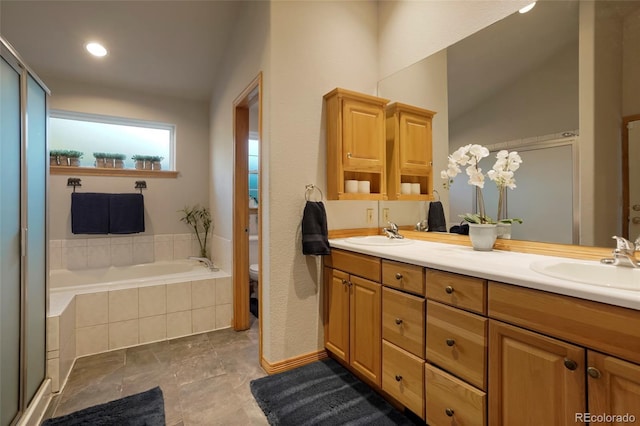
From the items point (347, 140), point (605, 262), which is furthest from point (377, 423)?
point (347, 140)

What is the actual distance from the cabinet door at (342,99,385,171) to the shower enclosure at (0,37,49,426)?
174 centimetres

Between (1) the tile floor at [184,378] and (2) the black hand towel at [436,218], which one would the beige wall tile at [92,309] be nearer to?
(1) the tile floor at [184,378]

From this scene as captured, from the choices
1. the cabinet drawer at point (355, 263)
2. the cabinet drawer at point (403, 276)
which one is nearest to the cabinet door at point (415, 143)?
the cabinet drawer at point (355, 263)

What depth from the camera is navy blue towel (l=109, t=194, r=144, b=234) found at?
10.4 ft

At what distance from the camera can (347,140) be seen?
82.4 inches

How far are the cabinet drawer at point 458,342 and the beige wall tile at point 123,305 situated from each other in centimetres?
229

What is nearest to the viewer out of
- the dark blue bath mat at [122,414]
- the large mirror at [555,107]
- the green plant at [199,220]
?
the large mirror at [555,107]

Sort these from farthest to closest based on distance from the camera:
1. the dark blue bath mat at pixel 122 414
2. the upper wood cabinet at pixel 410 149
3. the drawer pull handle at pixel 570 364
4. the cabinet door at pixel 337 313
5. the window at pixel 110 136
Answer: the window at pixel 110 136 < the upper wood cabinet at pixel 410 149 < the cabinet door at pixel 337 313 < the dark blue bath mat at pixel 122 414 < the drawer pull handle at pixel 570 364

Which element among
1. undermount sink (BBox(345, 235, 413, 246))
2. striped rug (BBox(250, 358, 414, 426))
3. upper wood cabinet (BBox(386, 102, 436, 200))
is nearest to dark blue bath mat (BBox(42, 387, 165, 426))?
striped rug (BBox(250, 358, 414, 426))

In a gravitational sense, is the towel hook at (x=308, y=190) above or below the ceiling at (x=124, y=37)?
below

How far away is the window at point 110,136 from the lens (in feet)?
10.4

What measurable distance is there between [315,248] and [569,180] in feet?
4.59

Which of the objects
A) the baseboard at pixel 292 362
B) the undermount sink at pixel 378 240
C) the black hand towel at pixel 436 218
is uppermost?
the black hand towel at pixel 436 218

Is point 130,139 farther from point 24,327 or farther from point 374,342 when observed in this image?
point 374,342
